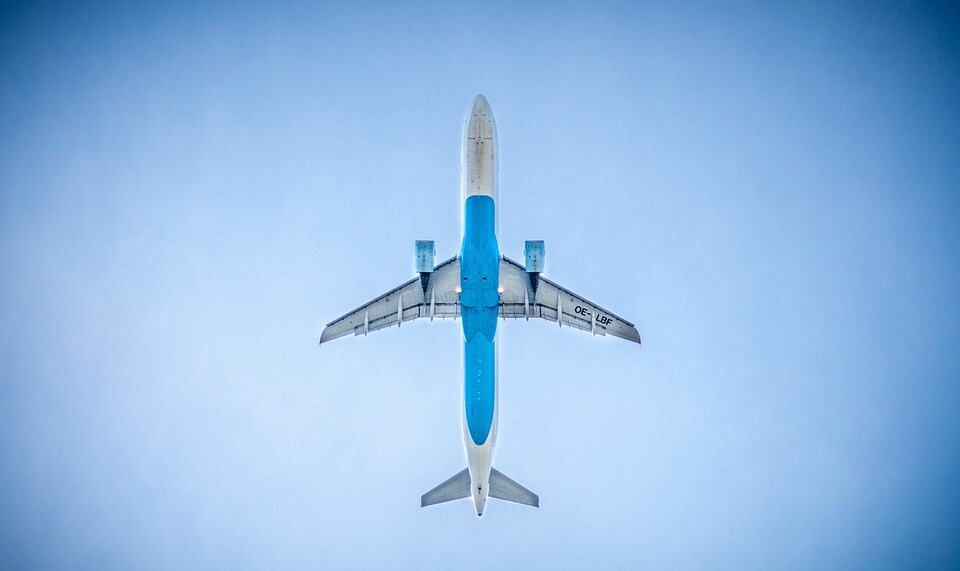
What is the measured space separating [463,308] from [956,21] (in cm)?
12395

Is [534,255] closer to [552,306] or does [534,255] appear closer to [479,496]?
[552,306]

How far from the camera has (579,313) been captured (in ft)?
123

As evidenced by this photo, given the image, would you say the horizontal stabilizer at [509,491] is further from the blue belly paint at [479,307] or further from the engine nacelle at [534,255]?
the engine nacelle at [534,255]

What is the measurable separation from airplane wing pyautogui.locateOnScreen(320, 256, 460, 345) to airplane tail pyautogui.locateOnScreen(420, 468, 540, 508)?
37.1 ft

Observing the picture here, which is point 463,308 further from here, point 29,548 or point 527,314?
point 29,548

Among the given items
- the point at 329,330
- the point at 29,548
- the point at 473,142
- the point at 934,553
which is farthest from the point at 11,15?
the point at 934,553

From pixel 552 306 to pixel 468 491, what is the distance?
1380cm

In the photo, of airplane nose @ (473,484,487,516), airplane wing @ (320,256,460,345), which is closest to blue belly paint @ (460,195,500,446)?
airplane nose @ (473,484,487,516)

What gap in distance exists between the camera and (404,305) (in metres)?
37.6

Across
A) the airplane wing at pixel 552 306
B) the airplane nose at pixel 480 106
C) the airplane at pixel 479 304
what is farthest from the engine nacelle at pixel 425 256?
the airplane nose at pixel 480 106

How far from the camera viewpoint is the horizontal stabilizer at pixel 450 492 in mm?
38312

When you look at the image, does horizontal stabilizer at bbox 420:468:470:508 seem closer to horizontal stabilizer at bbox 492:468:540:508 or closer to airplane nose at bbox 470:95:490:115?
horizontal stabilizer at bbox 492:468:540:508

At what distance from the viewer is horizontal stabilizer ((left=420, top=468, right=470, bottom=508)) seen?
3831 centimetres

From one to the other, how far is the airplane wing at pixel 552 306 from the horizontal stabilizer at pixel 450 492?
1162 centimetres
